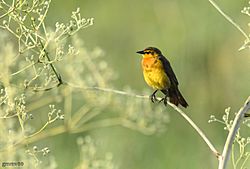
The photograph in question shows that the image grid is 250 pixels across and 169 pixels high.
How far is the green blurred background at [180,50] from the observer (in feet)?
22.1

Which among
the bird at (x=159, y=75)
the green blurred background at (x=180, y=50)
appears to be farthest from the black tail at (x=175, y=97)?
the green blurred background at (x=180, y=50)

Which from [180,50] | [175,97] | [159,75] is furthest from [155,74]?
[180,50]

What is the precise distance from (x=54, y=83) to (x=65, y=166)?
2567 mm

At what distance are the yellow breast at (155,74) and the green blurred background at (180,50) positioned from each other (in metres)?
1.76

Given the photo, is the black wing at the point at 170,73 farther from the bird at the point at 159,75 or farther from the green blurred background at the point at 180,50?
the green blurred background at the point at 180,50

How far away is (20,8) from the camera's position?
2.84 m

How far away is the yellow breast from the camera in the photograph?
4625 mm

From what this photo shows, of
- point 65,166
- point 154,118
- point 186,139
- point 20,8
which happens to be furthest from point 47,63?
point 186,139

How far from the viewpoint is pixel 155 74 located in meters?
4.64

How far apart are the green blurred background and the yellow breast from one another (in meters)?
1.76

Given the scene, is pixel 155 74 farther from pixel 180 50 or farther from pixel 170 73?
pixel 180 50

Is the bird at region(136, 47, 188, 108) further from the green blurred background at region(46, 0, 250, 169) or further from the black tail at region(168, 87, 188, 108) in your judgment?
the green blurred background at region(46, 0, 250, 169)

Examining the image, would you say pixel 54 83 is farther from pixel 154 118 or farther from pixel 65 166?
pixel 65 166

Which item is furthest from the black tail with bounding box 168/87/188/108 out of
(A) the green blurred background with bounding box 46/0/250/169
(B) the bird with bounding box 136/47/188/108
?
(A) the green blurred background with bounding box 46/0/250/169
